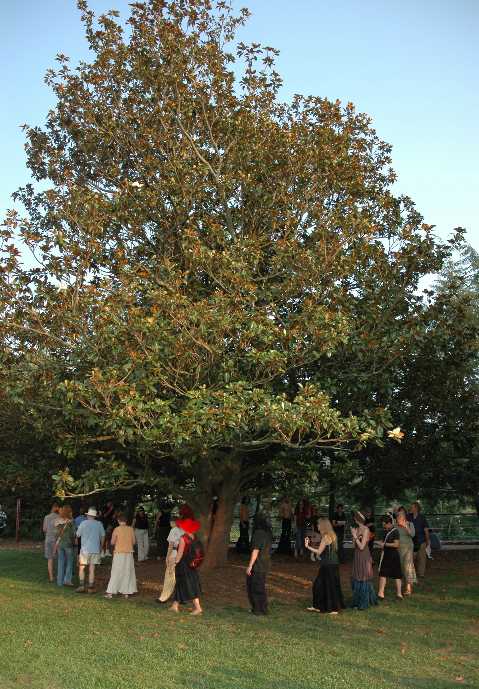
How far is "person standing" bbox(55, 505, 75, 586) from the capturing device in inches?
677

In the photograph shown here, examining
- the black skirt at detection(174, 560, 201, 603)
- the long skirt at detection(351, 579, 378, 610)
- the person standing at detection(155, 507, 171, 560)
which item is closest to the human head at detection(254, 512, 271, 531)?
the black skirt at detection(174, 560, 201, 603)

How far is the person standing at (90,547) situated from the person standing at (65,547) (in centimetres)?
68

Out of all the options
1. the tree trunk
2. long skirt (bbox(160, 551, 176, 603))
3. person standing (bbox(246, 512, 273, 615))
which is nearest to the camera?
person standing (bbox(246, 512, 273, 615))

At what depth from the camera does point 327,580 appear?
1386 centimetres

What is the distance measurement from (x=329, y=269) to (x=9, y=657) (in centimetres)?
879

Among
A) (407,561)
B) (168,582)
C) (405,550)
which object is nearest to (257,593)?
(168,582)

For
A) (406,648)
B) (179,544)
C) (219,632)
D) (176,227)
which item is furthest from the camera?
(176,227)

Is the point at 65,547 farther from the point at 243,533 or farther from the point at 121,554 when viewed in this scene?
the point at 243,533

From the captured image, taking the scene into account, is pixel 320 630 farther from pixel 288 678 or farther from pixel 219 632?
pixel 288 678

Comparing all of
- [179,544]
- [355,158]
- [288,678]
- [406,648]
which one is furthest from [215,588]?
[355,158]

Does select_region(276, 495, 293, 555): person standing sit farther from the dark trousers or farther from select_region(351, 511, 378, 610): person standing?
the dark trousers

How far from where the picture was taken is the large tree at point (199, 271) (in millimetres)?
13516

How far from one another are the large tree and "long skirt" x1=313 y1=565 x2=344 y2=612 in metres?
2.18

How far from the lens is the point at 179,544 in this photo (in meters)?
13.8
